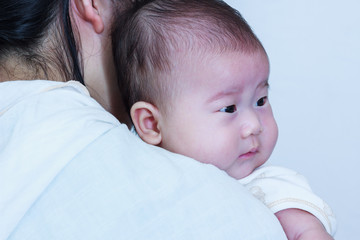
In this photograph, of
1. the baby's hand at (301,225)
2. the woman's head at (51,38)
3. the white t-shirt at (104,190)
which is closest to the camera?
the white t-shirt at (104,190)

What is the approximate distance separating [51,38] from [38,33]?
23mm

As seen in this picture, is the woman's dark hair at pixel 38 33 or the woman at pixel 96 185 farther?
the woman's dark hair at pixel 38 33

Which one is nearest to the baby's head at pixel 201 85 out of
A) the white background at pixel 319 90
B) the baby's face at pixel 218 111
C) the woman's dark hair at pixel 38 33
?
the baby's face at pixel 218 111

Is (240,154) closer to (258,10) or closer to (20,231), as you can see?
(20,231)

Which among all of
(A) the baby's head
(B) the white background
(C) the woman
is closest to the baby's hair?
(A) the baby's head

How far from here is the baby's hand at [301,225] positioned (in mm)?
785

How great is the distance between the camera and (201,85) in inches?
34.8

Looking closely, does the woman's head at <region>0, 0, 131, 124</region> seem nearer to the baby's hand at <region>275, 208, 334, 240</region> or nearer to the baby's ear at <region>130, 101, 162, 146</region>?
the baby's ear at <region>130, 101, 162, 146</region>

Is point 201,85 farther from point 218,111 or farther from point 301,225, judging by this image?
point 301,225

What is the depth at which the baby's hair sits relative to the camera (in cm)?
90

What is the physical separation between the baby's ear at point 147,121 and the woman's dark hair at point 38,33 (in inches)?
5.0

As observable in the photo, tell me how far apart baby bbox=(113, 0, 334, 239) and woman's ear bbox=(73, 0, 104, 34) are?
7 centimetres

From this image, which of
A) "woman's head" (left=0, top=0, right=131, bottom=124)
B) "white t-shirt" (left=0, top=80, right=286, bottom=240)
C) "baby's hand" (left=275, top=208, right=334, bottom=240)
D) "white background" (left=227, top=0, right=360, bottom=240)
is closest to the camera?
"white t-shirt" (left=0, top=80, right=286, bottom=240)

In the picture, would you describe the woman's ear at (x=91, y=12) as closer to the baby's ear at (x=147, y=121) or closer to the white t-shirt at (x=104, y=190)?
the baby's ear at (x=147, y=121)
